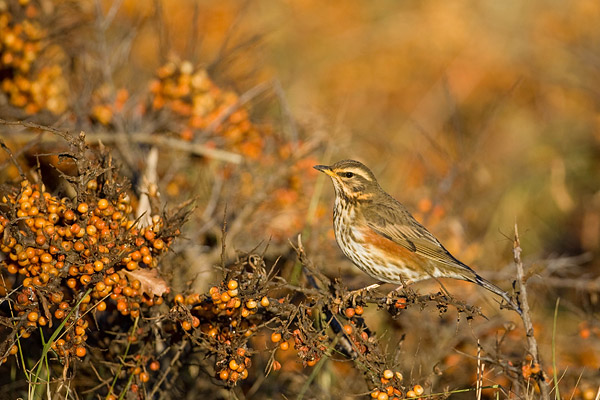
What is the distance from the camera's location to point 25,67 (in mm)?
6199

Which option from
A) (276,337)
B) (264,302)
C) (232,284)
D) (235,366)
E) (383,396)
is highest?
(232,284)

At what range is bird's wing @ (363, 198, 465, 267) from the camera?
17.4ft

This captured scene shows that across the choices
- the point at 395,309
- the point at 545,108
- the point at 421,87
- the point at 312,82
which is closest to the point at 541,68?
the point at 545,108

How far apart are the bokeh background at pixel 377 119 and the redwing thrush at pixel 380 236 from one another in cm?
49

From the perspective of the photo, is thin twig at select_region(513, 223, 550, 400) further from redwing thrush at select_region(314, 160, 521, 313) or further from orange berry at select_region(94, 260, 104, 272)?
orange berry at select_region(94, 260, 104, 272)

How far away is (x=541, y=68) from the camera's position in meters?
12.1

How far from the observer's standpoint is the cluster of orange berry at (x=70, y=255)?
3721mm

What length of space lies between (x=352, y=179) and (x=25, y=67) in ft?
9.94

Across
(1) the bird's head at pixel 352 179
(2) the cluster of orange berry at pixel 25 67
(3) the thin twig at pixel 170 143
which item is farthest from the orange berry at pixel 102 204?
(2) the cluster of orange berry at pixel 25 67

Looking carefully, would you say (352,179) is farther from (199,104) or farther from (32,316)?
(32,316)

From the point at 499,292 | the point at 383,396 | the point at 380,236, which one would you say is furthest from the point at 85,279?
the point at 499,292

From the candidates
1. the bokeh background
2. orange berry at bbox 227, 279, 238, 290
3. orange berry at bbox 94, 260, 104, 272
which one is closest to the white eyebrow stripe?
the bokeh background

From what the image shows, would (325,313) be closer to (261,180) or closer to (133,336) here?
(133,336)

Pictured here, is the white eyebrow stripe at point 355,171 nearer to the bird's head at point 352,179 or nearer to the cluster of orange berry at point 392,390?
the bird's head at point 352,179
